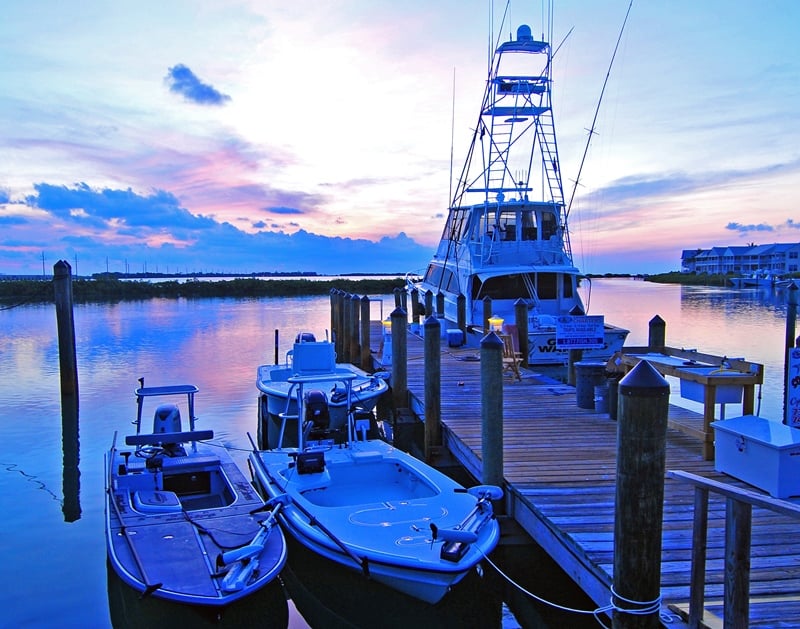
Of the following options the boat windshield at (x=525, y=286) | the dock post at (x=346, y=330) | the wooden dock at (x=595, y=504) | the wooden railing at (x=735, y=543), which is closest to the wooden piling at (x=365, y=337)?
the dock post at (x=346, y=330)

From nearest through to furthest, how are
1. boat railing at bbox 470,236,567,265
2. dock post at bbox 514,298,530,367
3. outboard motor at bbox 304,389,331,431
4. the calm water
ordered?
1. the calm water
2. outboard motor at bbox 304,389,331,431
3. dock post at bbox 514,298,530,367
4. boat railing at bbox 470,236,567,265

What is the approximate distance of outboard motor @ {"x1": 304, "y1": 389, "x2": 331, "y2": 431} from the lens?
27.9ft

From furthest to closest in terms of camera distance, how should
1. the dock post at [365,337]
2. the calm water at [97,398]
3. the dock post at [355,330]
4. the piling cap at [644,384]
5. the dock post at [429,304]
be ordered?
the dock post at [429,304] < the dock post at [355,330] < the dock post at [365,337] < the calm water at [97,398] < the piling cap at [644,384]

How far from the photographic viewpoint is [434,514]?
611cm

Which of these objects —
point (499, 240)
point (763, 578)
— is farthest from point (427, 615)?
point (499, 240)

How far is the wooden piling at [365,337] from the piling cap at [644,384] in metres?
13.5

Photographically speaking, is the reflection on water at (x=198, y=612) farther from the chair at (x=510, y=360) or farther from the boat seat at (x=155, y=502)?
the chair at (x=510, y=360)

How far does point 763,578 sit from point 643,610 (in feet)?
3.34

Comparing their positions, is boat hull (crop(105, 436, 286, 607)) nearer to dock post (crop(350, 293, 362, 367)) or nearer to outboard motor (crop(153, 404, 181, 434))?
outboard motor (crop(153, 404, 181, 434))

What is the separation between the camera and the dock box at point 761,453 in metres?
5.41

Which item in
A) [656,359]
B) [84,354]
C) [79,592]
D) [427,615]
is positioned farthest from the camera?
[84,354]

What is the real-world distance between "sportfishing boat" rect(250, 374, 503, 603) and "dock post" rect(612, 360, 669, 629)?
166 cm

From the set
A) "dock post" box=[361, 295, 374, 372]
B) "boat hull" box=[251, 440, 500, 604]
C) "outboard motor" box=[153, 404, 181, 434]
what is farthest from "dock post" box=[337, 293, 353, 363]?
"boat hull" box=[251, 440, 500, 604]

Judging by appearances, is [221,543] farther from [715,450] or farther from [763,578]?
[715,450]
